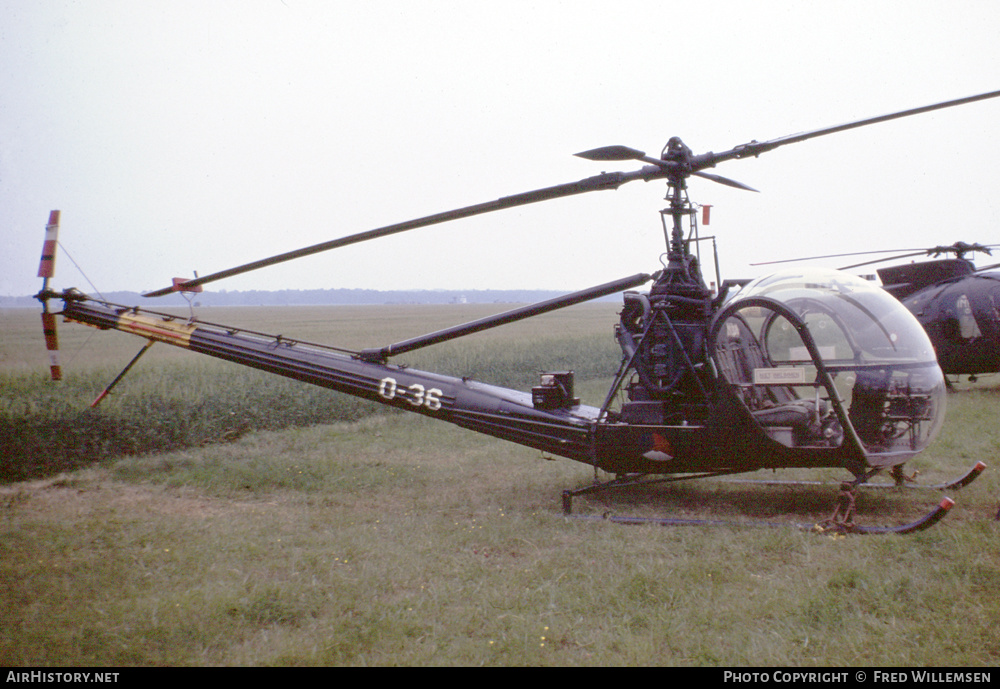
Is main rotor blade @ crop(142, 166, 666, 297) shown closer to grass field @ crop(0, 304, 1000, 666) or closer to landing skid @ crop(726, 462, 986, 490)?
grass field @ crop(0, 304, 1000, 666)

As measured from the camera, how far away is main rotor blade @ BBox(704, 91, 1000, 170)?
4.13 metres

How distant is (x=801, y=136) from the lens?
486cm

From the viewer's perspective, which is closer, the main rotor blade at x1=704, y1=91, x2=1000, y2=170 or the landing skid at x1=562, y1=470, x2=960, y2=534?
the main rotor blade at x1=704, y1=91, x2=1000, y2=170

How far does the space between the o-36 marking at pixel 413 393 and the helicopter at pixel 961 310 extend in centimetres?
968

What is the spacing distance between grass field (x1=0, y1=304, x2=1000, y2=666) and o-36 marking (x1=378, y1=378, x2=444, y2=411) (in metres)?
1.11

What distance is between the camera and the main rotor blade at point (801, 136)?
13.6ft

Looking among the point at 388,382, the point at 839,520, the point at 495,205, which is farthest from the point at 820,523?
the point at 388,382

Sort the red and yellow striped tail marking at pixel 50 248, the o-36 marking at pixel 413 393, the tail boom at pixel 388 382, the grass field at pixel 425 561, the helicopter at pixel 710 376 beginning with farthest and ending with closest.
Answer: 1. the red and yellow striped tail marking at pixel 50 248
2. the o-36 marking at pixel 413 393
3. the tail boom at pixel 388 382
4. the helicopter at pixel 710 376
5. the grass field at pixel 425 561

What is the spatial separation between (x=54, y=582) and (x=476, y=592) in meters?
3.28

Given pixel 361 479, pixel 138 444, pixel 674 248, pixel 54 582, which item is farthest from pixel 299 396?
pixel 674 248

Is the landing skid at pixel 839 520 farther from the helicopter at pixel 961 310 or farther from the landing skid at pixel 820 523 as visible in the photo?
the helicopter at pixel 961 310

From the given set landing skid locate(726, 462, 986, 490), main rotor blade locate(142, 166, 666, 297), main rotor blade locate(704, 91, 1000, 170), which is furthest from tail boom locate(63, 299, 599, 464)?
main rotor blade locate(704, 91, 1000, 170)

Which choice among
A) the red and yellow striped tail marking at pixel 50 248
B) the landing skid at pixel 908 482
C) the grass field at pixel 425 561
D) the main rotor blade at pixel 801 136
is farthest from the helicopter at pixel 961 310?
the red and yellow striped tail marking at pixel 50 248

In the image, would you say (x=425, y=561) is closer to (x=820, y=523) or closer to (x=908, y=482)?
(x=820, y=523)
